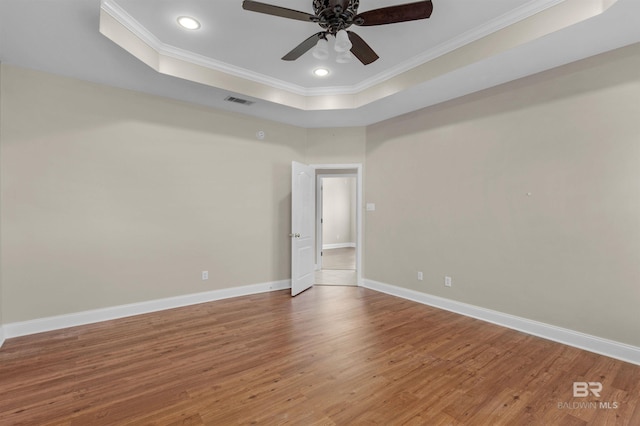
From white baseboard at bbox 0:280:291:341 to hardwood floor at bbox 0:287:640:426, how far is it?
137 millimetres

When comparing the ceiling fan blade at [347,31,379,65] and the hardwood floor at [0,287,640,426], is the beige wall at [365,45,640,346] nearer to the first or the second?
the hardwood floor at [0,287,640,426]

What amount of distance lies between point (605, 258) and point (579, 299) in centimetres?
47

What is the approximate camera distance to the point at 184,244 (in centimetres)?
417

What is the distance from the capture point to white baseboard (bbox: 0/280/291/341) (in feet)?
10.3

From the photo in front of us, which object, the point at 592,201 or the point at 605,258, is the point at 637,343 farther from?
the point at 592,201

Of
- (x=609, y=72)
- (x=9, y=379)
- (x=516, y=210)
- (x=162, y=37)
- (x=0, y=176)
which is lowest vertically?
(x=9, y=379)

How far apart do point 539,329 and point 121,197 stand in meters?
5.16

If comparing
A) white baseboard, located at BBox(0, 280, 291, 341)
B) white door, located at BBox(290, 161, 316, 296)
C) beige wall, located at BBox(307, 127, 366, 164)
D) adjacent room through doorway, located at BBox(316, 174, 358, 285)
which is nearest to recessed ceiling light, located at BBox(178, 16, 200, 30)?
white door, located at BBox(290, 161, 316, 296)

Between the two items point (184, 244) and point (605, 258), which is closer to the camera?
point (605, 258)

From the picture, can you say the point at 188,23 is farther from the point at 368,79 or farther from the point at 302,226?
the point at 302,226

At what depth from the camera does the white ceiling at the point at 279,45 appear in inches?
98.8

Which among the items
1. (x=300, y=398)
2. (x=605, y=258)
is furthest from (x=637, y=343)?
(x=300, y=398)

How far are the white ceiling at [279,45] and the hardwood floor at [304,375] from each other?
2.91 meters

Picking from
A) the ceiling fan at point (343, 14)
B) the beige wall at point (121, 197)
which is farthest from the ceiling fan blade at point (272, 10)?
the beige wall at point (121, 197)
